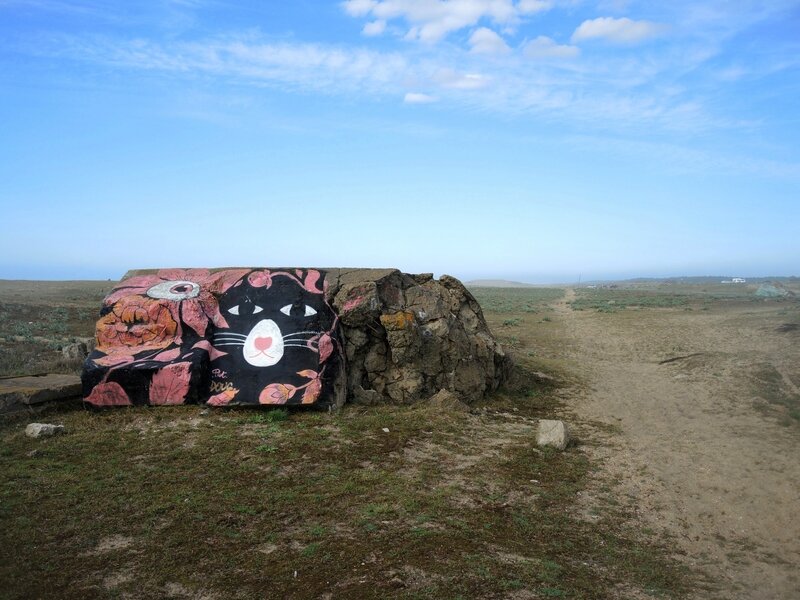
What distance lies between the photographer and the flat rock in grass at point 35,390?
8.92 metres

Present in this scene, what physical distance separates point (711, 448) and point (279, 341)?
26.0 ft

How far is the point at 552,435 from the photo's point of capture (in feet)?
30.1

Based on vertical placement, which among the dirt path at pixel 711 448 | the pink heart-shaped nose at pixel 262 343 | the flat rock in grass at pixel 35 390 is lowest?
the dirt path at pixel 711 448

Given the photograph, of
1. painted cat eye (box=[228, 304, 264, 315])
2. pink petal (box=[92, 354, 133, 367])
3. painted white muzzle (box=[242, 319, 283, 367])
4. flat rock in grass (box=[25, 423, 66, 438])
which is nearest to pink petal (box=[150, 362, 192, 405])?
pink petal (box=[92, 354, 133, 367])

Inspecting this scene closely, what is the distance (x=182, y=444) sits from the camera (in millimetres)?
8180

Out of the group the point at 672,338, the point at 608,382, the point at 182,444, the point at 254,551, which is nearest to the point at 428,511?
the point at 254,551

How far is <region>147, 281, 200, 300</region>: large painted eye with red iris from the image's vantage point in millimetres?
11039

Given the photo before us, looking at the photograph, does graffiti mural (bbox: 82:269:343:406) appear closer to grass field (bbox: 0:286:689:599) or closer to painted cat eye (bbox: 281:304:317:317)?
painted cat eye (bbox: 281:304:317:317)

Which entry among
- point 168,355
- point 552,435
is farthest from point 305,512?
point 168,355

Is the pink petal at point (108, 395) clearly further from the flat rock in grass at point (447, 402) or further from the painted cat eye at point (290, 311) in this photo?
the flat rock in grass at point (447, 402)

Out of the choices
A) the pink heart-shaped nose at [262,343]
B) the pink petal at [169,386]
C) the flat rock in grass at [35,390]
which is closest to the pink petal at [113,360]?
the flat rock in grass at [35,390]

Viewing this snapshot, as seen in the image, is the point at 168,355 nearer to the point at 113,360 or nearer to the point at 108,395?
the point at 113,360

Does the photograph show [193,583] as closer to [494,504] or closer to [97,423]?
[494,504]

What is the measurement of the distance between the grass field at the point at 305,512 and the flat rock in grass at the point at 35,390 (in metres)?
0.28
